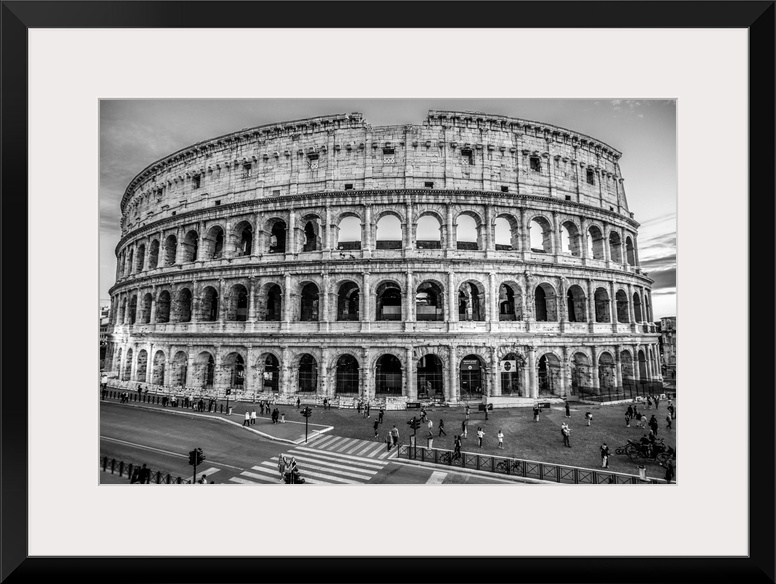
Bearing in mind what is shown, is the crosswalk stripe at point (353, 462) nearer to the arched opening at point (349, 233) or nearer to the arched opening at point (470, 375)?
the arched opening at point (470, 375)

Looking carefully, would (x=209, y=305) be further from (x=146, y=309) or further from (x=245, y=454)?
(x=245, y=454)

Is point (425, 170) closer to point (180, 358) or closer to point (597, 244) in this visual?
point (597, 244)

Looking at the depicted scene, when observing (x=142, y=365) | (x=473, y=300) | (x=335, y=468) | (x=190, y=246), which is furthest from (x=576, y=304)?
(x=142, y=365)

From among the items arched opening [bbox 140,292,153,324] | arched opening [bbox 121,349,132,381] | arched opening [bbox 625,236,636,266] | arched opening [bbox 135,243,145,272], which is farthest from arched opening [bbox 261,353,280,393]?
arched opening [bbox 625,236,636,266]
